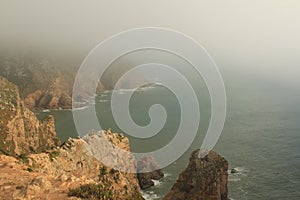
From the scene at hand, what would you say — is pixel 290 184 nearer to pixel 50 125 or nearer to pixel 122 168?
pixel 122 168

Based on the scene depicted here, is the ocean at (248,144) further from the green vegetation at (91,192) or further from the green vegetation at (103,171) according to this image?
the green vegetation at (91,192)

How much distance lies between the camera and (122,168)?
63.2 metres

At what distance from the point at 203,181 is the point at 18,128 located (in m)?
45.7

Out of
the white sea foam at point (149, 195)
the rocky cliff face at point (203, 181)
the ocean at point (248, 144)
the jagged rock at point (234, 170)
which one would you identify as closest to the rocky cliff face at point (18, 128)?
the white sea foam at point (149, 195)

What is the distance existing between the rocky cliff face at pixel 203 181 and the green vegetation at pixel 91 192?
48.8 metres

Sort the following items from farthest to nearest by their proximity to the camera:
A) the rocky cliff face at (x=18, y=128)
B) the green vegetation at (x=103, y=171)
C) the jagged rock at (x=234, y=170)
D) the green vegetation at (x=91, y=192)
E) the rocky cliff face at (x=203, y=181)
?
the jagged rock at (x=234, y=170)
the rocky cliff face at (x=18, y=128)
the rocky cliff face at (x=203, y=181)
the green vegetation at (x=103, y=171)
the green vegetation at (x=91, y=192)

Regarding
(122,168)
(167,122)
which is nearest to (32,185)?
(122,168)

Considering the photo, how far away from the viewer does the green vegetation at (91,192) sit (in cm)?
2134

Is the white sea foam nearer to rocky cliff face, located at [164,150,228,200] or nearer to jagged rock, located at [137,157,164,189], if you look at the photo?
jagged rock, located at [137,157,164,189]

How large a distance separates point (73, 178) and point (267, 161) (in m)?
96.3

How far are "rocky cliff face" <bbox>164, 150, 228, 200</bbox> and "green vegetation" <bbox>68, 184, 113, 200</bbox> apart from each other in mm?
48791

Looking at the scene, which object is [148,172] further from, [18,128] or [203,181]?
[18,128]

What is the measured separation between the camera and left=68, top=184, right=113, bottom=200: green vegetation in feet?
70.0

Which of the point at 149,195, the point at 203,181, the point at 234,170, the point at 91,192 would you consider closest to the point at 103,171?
the point at 203,181
